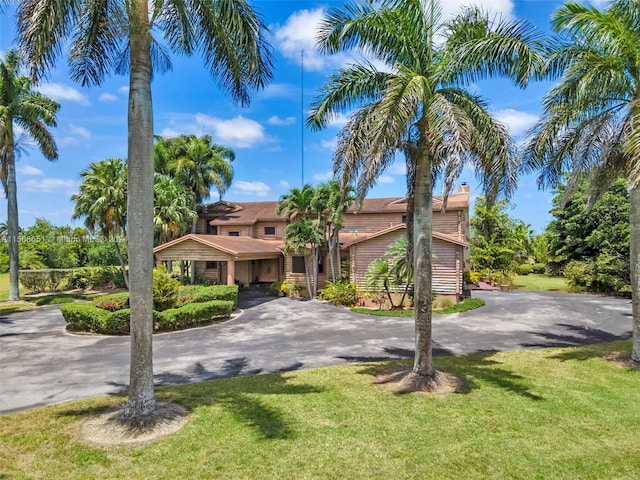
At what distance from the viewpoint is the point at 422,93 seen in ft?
27.3

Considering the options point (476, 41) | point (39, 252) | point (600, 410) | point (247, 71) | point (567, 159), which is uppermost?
point (476, 41)

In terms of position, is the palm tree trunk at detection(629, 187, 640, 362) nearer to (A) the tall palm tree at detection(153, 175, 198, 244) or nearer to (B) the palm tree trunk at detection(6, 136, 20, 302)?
(A) the tall palm tree at detection(153, 175, 198, 244)

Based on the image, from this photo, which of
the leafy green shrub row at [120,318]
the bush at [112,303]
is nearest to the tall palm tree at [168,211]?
the bush at [112,303]

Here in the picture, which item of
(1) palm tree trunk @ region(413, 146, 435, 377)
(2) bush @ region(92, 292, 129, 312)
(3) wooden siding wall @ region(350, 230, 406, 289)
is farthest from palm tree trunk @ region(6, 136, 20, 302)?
(1) palm tree trunk @ region(413, 146, 435, 377)

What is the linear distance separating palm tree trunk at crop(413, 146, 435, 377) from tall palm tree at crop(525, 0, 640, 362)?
5080 mm

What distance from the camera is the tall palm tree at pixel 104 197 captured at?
888 inches

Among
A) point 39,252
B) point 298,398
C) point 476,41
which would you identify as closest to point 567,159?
point 476,41

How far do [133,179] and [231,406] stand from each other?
16.3ft

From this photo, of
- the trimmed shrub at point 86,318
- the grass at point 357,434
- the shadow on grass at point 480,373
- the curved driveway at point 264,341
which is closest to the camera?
the grass at point 357,434

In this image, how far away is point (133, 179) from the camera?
7.15 metres

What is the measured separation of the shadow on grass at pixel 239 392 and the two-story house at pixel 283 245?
12859mm

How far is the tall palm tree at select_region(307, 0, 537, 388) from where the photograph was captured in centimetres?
859

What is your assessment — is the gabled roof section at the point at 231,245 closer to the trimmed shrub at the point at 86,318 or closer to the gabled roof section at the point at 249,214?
the gabled roof section at the point at 249,214

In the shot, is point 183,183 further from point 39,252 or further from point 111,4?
point 111,4
